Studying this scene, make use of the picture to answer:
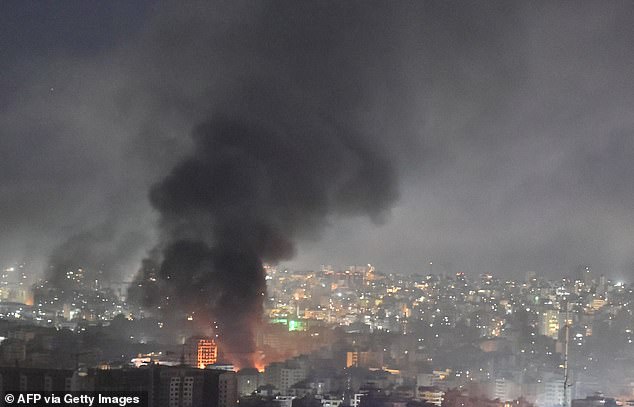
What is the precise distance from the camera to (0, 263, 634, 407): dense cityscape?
1055 cm

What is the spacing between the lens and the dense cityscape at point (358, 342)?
1055 cm

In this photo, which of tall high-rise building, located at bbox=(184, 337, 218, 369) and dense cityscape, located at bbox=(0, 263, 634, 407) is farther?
tall high-rise building, located at bbox=(184, 337, 218, 369)

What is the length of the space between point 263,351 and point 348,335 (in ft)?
8.84

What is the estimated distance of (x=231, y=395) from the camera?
32.3 ft

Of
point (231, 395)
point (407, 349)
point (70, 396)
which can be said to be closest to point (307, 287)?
point (407, 349)

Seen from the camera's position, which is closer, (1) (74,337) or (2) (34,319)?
(1) (74,337)

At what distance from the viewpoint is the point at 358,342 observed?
49.8 feet

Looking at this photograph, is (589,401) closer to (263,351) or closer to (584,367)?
(584,367)

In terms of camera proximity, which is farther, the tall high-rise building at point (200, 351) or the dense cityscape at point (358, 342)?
the tall high-rise building at point (200, 351)

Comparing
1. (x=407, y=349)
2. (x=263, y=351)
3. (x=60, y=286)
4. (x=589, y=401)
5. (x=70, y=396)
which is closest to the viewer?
(x=70, y=396)

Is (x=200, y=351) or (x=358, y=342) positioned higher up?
(x=358, y=342)

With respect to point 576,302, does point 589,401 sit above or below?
below

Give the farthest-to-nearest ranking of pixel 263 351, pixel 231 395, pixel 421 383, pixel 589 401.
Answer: pixel 263 351 < pixel 421 383 < pixel 589 401 < pixel 231 395

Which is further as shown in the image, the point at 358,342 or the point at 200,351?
the point at 358,342
